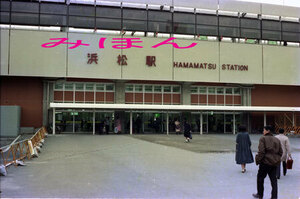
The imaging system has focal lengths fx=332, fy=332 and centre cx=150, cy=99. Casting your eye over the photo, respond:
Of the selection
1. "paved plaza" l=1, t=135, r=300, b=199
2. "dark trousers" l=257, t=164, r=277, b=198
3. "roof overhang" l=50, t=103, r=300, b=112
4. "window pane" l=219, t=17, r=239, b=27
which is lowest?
"paved plaza" l=1, t=135, r=300, b=199

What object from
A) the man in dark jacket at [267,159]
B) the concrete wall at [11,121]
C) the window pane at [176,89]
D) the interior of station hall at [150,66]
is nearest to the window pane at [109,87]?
the interior of station hall at [150,66]

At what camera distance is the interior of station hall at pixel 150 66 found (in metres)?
29.8

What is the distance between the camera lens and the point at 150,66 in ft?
102

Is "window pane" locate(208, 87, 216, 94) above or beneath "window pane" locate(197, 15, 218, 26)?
beneath

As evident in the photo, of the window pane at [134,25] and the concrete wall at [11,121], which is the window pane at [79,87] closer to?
the concrete wall at [11,121]

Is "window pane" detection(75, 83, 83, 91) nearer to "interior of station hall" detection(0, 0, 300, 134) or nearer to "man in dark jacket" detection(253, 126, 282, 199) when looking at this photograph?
"interior of station hall" detection(0, 0, 300, 134)

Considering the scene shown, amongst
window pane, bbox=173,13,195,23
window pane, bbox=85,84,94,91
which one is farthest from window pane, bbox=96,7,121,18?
window pane, bbox=85,84,94,91

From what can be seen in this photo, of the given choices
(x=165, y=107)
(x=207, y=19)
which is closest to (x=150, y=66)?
(x=165, y=107)

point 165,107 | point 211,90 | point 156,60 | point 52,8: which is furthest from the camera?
point 211,90

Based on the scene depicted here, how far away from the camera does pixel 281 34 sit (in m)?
35.9

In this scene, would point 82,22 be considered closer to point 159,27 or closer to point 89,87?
point 89,87

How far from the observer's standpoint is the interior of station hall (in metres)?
29.8

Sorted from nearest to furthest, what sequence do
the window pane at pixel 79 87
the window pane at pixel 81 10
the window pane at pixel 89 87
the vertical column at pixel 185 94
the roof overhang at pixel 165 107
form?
the roof overhang at pixel 165 107 → the window pane at pixel 79 87 → the window pane at pixel 89 87 → the window pane at pixel 81 10 → the vertical column at pixel 185 94

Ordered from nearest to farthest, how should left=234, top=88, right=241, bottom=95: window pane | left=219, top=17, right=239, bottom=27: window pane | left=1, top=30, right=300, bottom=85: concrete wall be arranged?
left=1, top=30, right=300, bottom=85: concrete wall → left=219, top=17, right=239, bottom=27: window pane → left=234, top=88, right=241, bottom=95: window pane
